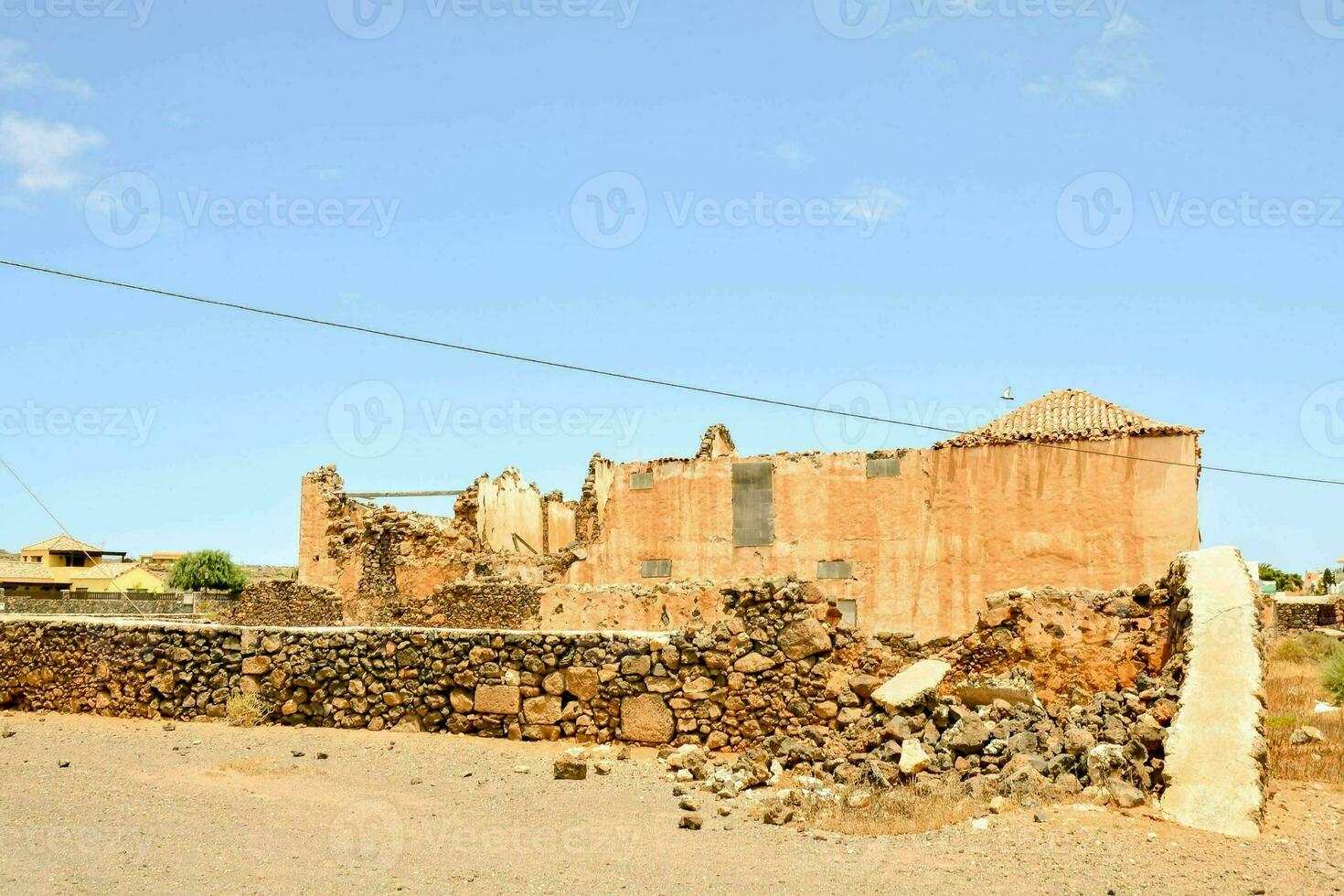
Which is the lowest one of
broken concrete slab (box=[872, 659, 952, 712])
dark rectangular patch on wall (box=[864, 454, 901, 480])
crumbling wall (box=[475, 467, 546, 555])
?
broken concrete slab (box=[872, 659, 952, 712])

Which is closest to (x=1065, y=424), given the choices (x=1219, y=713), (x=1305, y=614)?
(x=1219, y=713)

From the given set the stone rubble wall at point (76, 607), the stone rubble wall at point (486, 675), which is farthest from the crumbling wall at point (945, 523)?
the stone rubble wall at point (76, 607)

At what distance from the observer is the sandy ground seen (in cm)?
707

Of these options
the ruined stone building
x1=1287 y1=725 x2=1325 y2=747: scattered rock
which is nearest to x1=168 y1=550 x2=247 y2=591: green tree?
the ruined stone building

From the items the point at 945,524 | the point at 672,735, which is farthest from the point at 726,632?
the point at 945,524

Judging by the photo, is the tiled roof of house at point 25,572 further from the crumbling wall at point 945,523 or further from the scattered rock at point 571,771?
the scattered rock at point 571,771

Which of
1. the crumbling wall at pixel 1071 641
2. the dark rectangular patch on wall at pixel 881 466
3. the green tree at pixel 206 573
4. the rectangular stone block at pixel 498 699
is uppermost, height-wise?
the dark rectangular patch on wall at pixel 881 466

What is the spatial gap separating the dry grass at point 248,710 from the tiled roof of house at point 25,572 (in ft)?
145

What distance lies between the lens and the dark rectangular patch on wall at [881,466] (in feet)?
77.0

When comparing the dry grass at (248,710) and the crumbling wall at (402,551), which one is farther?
the crumbling wall at (402,551)

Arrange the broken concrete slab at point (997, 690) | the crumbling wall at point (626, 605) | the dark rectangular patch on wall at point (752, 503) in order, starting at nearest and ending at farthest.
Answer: the broken concrete slab at point (997, 690) < the crumbling wall at point (626, 605) < the dark rectangular patch on wall at point (752, 503)

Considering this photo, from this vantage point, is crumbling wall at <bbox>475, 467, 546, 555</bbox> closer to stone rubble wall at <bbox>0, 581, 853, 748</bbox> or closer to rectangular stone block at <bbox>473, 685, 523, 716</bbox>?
stone rubble wall at <bbox>0, 581, 853, 748</bbox>

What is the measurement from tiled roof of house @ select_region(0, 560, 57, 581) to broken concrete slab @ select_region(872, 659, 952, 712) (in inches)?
2003

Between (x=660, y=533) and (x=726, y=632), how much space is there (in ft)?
46.0
